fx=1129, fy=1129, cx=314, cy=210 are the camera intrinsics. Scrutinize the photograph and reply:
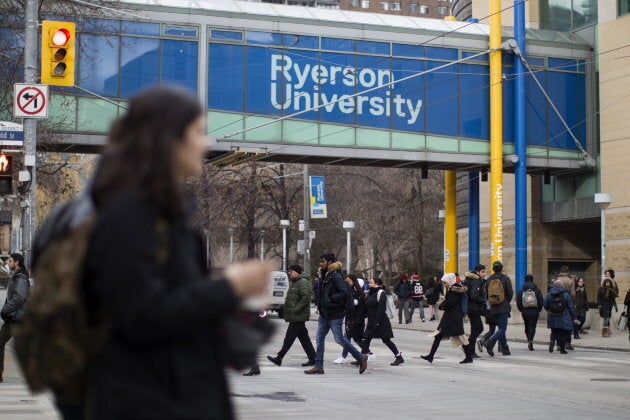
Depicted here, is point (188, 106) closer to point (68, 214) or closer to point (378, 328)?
point (68, 214)

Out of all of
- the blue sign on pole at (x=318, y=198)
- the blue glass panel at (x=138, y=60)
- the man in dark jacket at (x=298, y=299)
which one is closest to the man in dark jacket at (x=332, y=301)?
the man in dark jacket at (x=298, y=299)

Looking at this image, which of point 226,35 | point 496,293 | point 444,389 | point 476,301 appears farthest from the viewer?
point 226,35

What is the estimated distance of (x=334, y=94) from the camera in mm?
34000

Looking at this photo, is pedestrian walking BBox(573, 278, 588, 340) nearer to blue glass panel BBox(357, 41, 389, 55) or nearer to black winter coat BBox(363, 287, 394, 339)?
blue glass panel BBox(357, 41, 389, 55)

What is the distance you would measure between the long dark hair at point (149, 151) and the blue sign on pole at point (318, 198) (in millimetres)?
42614

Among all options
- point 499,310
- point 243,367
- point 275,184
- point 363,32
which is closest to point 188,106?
point 243,367

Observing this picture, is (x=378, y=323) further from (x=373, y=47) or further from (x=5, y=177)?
(x=373, y=47)

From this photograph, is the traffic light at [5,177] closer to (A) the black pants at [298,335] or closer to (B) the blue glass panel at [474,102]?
(A) the black pants at [298,335]

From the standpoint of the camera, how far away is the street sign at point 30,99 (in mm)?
16766

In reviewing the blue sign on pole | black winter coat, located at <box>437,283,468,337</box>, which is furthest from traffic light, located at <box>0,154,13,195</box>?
the blue sign on pole

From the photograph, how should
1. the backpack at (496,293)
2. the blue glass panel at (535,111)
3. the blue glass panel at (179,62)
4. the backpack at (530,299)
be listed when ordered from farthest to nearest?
the blue glass panel at (535,111) < the blue glass panel at (179,62) < the backpack at (530,299) < the backpack at (496,293)

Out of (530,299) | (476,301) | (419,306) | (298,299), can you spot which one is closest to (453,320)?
(476,301)

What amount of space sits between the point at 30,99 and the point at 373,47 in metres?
18.9

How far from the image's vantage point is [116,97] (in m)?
31.6
